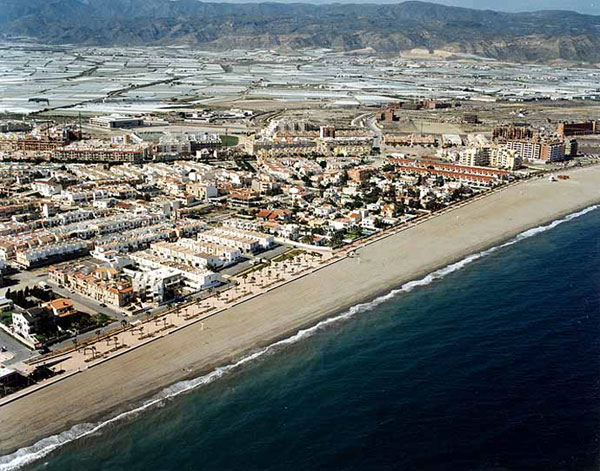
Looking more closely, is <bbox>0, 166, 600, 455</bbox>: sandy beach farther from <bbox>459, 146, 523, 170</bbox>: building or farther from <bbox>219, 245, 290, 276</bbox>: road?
<bbox>459, 146, 523, 170</bbox>: building

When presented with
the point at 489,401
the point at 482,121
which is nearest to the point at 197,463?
the point at 489,401

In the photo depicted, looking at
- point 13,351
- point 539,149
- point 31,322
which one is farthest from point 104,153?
point 539,149

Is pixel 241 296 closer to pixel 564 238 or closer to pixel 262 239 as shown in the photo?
pixel 262 239

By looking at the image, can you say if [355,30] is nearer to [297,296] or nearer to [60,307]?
[297,296]

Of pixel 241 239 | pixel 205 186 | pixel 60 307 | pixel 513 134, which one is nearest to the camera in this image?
pixel 60 307

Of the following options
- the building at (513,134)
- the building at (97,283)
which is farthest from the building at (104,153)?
the building at (513,134)

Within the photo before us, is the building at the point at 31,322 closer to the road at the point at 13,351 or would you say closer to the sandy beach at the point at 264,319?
the road at the point at 13,351
